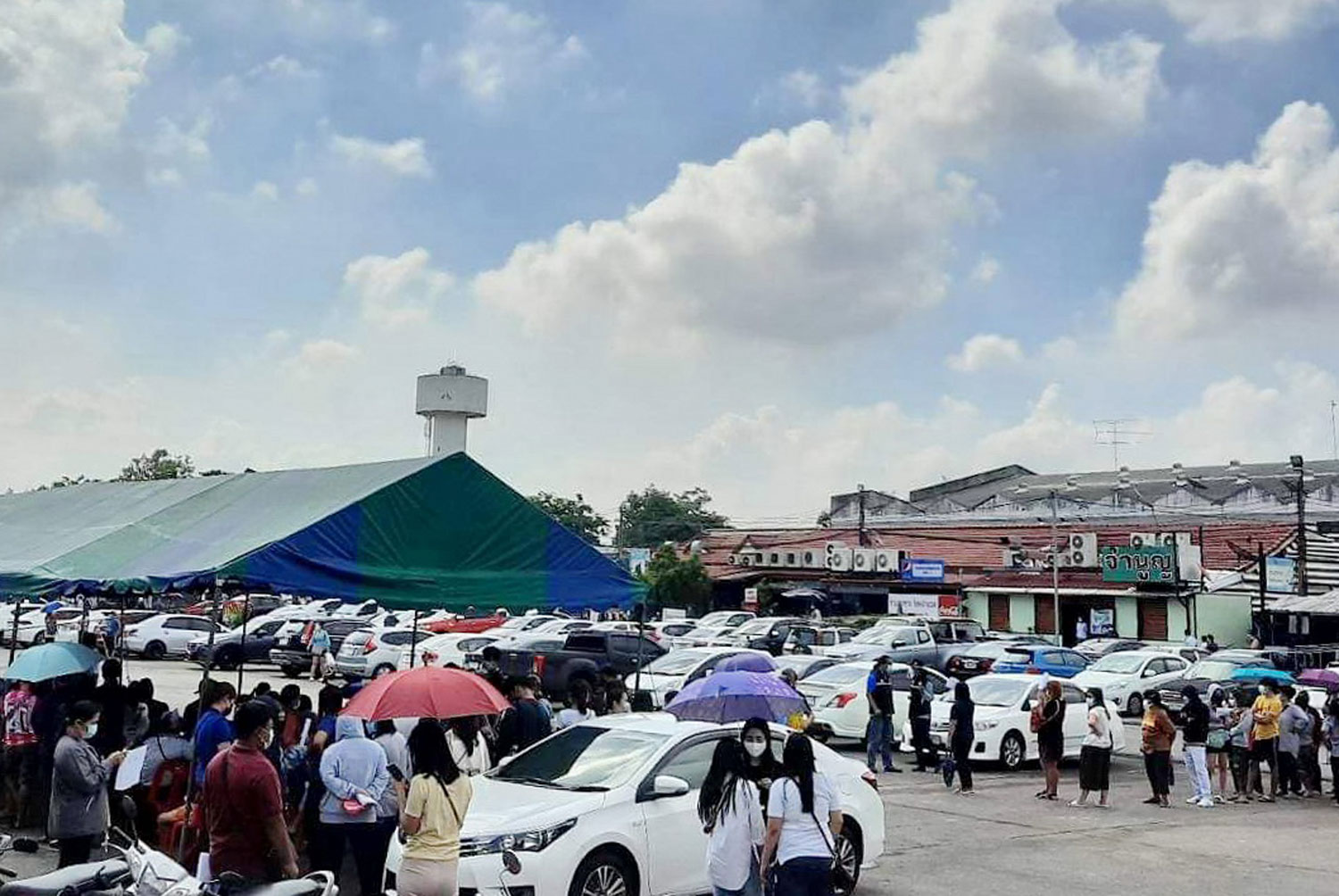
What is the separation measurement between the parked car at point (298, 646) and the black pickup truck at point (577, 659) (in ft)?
19.1

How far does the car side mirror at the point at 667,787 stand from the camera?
357 inches

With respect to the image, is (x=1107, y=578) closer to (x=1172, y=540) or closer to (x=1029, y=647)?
(x=1172, y=540)

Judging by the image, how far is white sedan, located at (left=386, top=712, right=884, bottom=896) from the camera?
8.64 metres

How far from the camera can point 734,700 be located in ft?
37.4

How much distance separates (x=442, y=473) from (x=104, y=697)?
142 inches

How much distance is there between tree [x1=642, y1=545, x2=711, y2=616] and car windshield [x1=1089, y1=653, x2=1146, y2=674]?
94.7ft

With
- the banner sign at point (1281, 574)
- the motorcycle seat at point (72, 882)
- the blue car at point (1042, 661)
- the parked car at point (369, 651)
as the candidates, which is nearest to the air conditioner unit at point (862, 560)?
the banner sign at point (1281, 574)

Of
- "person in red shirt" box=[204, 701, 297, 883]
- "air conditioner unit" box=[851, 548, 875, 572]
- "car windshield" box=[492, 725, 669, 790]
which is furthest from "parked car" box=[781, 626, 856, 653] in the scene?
"person in red shirt" box=[204, 701, 297, 883]

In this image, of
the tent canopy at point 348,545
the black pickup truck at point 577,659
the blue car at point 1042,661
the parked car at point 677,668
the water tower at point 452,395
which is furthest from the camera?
the water tower at point 452,395

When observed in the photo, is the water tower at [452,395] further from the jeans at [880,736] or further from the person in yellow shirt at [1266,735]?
the person in yellow shirt at [1266,735]

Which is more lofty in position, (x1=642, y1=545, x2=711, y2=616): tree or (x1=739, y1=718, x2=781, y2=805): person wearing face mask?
(x1=642, y1=545, x2=711, y2=616): tree

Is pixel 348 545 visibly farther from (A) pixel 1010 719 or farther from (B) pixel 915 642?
(B) pixel 915 642

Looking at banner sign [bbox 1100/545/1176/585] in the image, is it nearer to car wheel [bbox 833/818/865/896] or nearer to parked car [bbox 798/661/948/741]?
parked car [bbox 798/661/948/741]

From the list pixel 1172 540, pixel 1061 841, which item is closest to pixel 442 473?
pixel 1061 841
